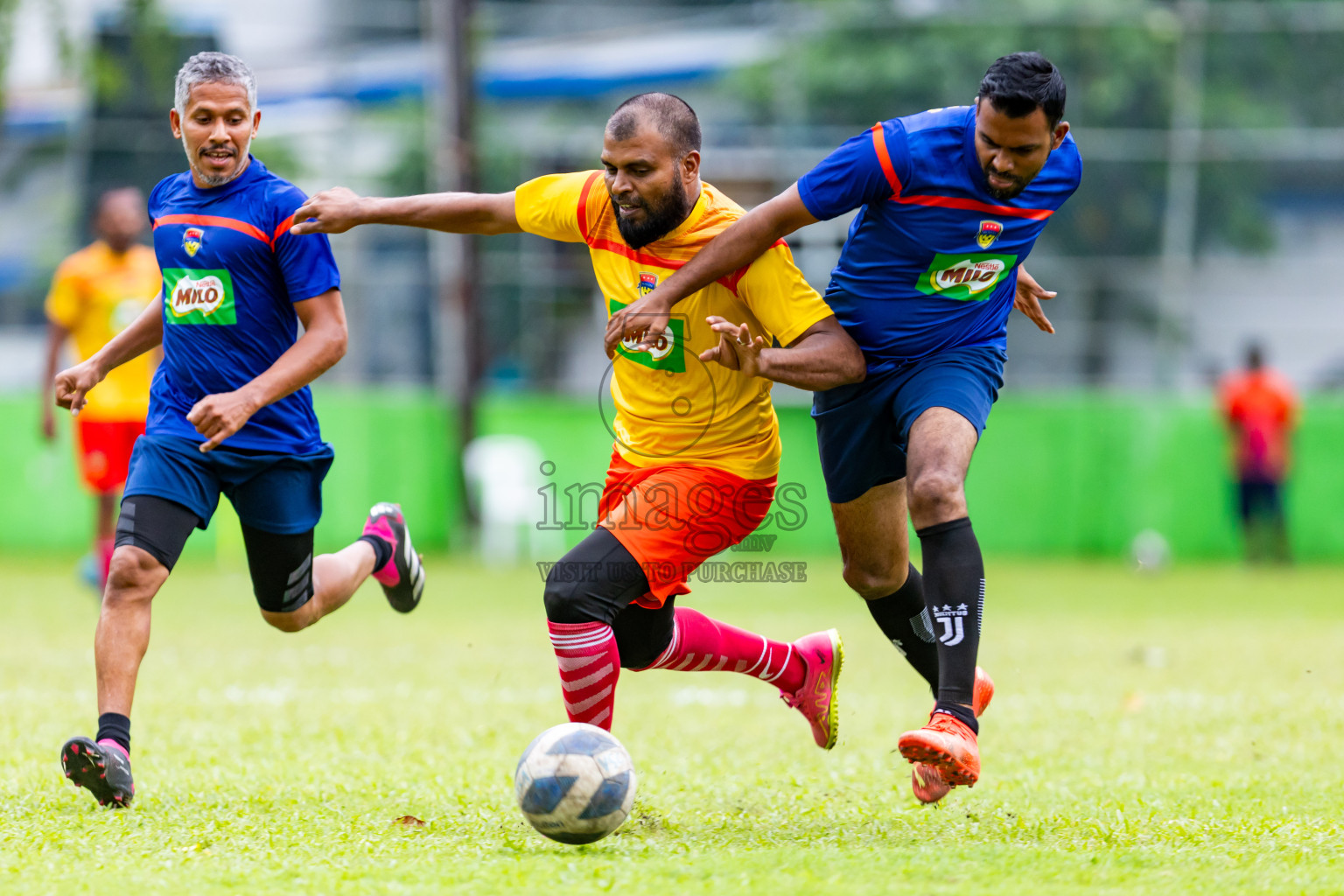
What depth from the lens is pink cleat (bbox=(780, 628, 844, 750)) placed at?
18.1 feet

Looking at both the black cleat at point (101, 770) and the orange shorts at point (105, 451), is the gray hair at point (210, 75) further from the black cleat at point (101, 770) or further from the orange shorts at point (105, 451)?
the orange shorts at point (105, 451)

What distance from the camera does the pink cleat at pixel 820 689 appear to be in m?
5.52

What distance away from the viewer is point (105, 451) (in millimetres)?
10305

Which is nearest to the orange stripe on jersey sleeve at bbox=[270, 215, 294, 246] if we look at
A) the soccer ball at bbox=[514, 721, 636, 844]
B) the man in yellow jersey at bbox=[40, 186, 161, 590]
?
the soccer ball at bbox=[514, 721, 636, 844]

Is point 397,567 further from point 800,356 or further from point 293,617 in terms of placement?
point 800,356

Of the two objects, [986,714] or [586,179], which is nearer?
[586,179]

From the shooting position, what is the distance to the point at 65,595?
12141 mm

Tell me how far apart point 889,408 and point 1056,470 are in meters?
13.1

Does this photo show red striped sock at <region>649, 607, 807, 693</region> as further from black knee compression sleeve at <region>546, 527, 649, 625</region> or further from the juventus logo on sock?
the juventus logo on sock

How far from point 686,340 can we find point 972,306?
0.95m

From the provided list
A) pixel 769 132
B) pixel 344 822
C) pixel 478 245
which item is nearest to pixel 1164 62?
pixel 769 132

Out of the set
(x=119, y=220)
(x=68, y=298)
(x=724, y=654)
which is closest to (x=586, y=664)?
(x=724, y=654)

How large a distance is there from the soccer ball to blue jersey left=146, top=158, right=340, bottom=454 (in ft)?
5.37

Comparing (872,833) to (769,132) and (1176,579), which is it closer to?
(1176,579)
